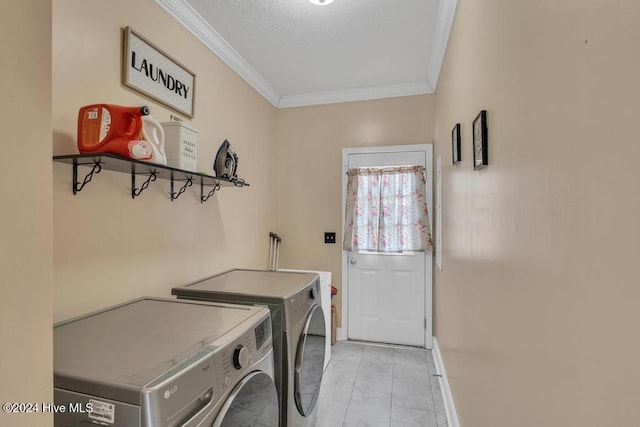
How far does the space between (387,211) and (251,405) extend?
241 cm

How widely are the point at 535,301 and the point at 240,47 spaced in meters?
2.53

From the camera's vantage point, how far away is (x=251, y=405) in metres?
1.04

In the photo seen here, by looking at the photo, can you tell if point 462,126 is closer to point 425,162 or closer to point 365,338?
point 425,162

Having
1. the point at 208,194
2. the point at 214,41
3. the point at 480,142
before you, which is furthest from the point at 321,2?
the point at 208,194

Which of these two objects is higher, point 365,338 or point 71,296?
point 71,296

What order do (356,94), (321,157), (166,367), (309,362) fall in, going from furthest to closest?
1. (321,157)
2. (356,94)
3. (309,362)
4. (166,367)

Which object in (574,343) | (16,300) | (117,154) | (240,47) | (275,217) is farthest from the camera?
(275,217)

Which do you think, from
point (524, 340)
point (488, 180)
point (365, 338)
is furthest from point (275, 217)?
point (524, 340)

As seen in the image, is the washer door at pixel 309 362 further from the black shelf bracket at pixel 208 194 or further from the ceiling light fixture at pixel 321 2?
the ceiling light fixture at pixel 321 2

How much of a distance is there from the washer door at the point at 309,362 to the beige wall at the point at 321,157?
4.80 feet

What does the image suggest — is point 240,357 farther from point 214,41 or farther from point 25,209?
point 214,41

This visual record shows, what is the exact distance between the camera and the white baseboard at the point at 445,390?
187cm

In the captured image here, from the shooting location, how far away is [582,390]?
0.58m

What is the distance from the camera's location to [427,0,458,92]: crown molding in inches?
75.3
